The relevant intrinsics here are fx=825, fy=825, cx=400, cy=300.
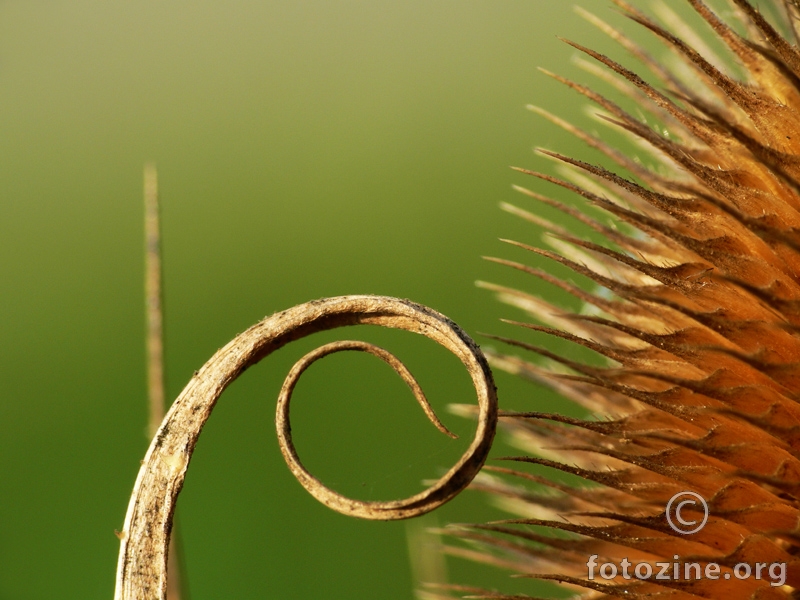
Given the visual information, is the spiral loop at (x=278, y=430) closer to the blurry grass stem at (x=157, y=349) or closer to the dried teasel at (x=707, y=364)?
the blurry grass stem at (x=157, y=349)

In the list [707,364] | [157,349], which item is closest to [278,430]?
[157,349]

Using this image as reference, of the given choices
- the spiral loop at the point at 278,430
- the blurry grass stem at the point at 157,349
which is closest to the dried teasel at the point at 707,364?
the spiral loop at the point at 278,430

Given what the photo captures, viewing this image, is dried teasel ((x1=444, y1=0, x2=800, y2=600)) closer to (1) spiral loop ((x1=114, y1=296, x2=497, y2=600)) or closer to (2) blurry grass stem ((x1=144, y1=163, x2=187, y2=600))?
(1) spiral loop ((x1=114, y1=296, x2=497, y2=600))

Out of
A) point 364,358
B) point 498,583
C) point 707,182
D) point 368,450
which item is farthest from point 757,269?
point 364,358

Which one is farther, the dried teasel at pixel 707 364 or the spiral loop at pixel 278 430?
the dried teasel at pixel 707 364

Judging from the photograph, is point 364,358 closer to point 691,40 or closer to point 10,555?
point 10,555

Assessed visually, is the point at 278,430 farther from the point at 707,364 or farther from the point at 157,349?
the point at 707,364
